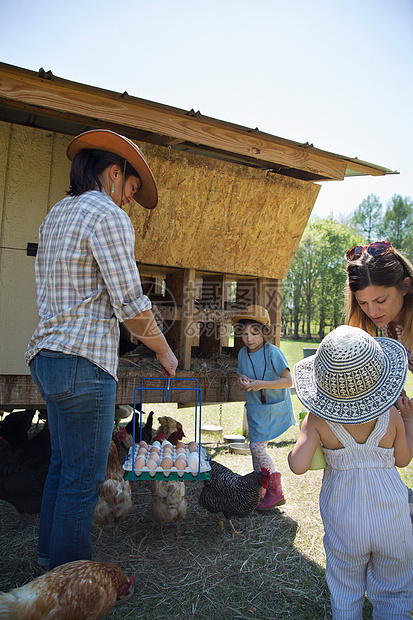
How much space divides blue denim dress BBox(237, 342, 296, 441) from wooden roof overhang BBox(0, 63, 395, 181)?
1669mm

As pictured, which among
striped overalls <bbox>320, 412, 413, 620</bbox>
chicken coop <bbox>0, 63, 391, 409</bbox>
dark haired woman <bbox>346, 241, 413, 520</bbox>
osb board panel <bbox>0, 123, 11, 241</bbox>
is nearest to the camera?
striped overalls <bbox>320, 412, 413, 620</bbox>

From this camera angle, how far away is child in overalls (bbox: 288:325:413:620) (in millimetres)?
1679

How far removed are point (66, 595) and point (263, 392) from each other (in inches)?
90.4

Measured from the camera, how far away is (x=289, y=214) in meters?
4.14

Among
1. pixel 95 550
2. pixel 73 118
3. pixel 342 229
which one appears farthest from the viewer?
pixel 342 229

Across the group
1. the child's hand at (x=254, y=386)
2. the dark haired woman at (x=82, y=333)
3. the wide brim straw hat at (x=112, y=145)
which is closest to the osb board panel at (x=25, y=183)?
the wide brim straw hat at (x=112, y=145)

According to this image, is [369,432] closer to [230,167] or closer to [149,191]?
[149,191]

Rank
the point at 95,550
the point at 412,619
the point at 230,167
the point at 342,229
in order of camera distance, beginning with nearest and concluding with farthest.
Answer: the point at 412,619, the point at 95,550, the point at 230,167, the point at 342,229

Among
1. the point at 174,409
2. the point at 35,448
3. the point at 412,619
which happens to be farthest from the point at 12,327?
the point at 174,409

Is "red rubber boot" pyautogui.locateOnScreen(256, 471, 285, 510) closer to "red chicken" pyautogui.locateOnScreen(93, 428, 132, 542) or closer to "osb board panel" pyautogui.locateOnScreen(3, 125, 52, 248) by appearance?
"red chicken" pyautogui.locateOnScreen(93, 428, 132, 542)

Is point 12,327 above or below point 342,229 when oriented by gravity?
below

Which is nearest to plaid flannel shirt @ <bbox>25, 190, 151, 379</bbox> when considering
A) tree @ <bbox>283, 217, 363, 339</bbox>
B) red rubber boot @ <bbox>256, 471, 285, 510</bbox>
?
red rubber boot @ <bbox>256, 471, 285, 510</bbox>

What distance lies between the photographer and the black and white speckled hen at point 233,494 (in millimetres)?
2992

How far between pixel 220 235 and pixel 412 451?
258 cm
